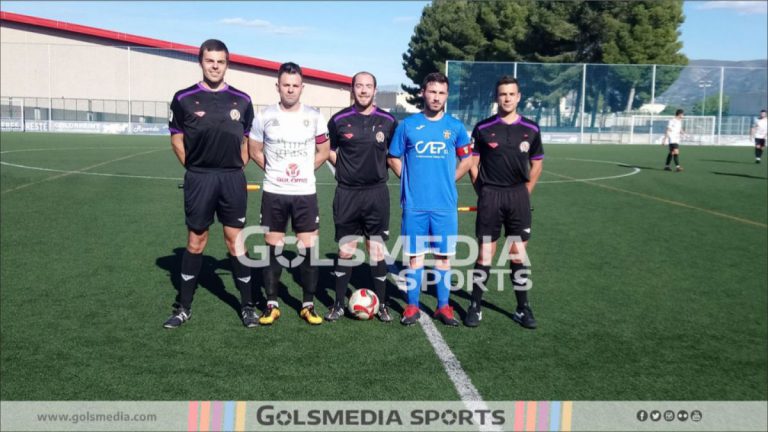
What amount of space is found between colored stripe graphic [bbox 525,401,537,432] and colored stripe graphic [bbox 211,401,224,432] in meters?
1.95

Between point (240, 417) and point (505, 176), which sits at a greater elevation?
point (505, 176)

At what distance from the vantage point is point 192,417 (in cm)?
430

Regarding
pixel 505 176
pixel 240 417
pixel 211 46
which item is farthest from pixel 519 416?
pixel 211 46

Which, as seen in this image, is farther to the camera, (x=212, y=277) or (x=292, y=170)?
(x=212, y=277)

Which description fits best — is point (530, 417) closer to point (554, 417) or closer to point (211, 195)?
point (554, 417)

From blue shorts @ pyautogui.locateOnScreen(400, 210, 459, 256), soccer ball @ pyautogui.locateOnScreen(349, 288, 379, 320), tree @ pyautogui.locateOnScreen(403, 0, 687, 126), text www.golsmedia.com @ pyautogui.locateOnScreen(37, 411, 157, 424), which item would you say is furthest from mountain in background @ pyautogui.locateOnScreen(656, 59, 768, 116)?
text www.golsmedia.com @ pyautogui.locateOnScreen(37, 411, 157, 424)

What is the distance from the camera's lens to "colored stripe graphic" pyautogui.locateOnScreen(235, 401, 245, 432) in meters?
4.20

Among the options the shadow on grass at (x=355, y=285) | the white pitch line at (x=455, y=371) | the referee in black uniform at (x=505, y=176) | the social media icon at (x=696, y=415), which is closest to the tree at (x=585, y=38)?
the shadow on grass at (x=355, y=285)

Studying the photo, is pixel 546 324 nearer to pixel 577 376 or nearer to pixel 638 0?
pixel 577 376

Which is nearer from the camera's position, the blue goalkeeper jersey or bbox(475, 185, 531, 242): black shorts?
the blue goalkeeper jersey

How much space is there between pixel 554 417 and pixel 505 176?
2316 mm

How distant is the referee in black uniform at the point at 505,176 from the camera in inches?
234

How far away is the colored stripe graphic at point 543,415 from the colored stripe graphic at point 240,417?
6.13 feet

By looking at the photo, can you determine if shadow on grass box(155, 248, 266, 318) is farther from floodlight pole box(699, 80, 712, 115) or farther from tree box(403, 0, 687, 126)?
floodlight pole box(699, 80, 712, 115)
